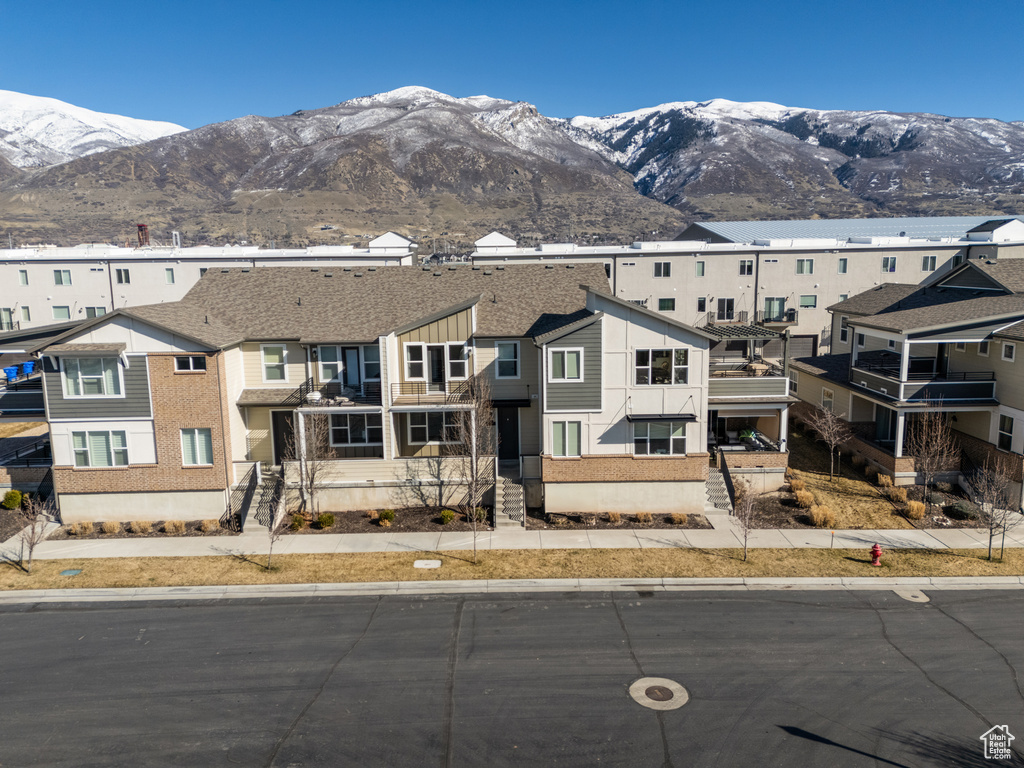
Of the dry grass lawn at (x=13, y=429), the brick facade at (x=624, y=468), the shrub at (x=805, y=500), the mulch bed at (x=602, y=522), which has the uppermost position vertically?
the brick facade at (x=624, y=468)

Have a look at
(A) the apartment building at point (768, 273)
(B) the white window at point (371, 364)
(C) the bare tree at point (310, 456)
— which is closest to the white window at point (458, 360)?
(B) the white window at point (371, 364)

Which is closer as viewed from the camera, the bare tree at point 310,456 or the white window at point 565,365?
the white window at point 565,365

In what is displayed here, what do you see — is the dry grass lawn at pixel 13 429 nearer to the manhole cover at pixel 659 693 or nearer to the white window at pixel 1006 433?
the manhole cover at pixel 659 693

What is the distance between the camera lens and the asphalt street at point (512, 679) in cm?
1311

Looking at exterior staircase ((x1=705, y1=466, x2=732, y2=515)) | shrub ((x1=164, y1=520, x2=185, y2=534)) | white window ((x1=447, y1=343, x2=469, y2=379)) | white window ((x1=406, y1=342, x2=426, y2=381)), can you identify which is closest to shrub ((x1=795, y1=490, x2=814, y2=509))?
exterior staircase ((x1=705, y1=466, x2=732, y2=515))

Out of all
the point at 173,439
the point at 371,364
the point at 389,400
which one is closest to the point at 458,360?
the point at 389,400

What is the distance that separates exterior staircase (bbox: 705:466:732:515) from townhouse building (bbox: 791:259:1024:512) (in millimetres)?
7751

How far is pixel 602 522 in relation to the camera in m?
26.5

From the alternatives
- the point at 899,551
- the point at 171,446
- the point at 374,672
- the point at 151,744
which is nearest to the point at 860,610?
the point at 899,551

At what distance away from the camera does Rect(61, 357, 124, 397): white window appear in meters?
25.9

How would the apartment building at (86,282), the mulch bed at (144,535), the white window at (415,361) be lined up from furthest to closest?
the apartment building at (86,282)
the white window at (415,361)
the mulch bed at (144,535)

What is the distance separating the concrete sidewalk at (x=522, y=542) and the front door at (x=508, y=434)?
516 cm

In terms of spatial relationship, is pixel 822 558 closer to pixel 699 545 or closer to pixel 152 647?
pixel 699 545

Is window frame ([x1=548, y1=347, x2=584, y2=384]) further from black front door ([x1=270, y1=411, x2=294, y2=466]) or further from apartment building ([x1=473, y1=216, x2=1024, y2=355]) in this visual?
apartment building ([x1=473, y1=216, x2=1024, y2=355])
